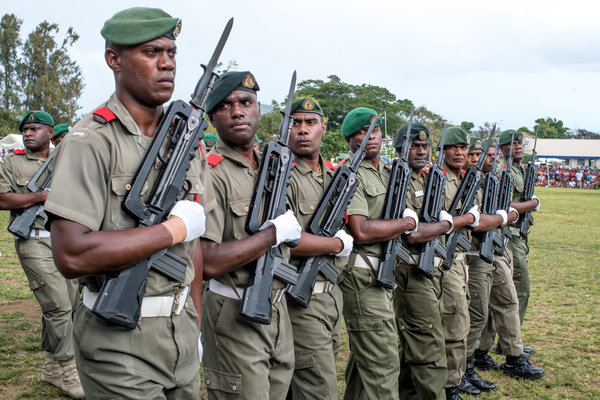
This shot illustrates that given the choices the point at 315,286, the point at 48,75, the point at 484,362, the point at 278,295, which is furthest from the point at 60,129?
the point at 48,75

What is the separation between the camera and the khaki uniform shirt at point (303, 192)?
383 centimetres

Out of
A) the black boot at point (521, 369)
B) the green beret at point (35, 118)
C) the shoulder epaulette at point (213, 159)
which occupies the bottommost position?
the black boot at point (521, 369)

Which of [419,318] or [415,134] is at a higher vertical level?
[415,134]

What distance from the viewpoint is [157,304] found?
7.47 feet

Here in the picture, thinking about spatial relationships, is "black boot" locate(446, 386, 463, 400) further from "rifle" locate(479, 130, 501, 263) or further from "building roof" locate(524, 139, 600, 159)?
"building roof" locate(524, 139, 600, 159)

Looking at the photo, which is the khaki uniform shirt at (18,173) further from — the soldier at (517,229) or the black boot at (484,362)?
the soldier at (517,229)

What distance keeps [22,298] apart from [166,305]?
6547 mm

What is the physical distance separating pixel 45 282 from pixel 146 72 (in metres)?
3.63

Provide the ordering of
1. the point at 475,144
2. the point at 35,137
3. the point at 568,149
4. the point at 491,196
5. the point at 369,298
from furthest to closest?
the point at 568,149
the point at 475,144
the point at 491,196
the point at 35,137
the point at 369,298

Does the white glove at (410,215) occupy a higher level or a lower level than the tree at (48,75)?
lower

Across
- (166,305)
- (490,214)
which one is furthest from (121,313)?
(490,214)

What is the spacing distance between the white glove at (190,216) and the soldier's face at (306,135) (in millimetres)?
1754

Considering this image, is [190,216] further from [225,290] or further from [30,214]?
[30,214]

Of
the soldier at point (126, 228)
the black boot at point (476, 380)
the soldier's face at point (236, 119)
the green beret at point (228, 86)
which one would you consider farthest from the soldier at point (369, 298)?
the soldier at point (126, 228)
